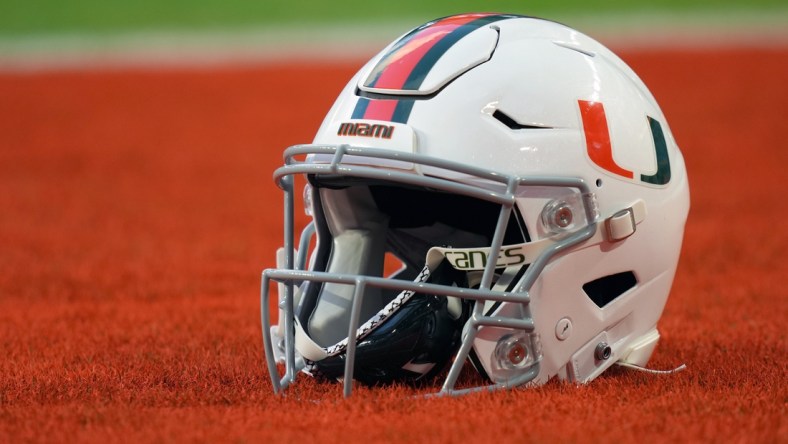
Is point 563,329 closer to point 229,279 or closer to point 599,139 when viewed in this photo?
point 599,139

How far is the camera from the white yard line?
14.7 meters

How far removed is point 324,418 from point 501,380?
1.76ft

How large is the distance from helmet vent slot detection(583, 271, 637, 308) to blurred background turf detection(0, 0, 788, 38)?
14.2 metres

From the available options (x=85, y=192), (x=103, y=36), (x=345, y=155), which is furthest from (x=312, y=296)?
(x=103, y=36)

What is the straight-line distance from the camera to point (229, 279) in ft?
17.4

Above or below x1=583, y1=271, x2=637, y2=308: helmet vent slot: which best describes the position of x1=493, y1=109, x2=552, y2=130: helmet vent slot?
above

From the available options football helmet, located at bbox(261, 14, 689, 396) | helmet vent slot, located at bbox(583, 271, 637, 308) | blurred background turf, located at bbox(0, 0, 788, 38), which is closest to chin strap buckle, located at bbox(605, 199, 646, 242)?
football helmet, located at bbox(261, 14, 689, 396)

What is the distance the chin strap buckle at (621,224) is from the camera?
9.30 feet

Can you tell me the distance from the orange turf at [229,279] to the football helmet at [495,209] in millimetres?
128

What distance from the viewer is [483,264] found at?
2.79 m

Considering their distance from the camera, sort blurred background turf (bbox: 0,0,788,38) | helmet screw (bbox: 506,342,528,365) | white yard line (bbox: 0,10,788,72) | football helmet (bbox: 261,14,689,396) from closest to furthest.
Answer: football helmet (bbox: 261,14,689,396) < helmet screw (bbox: 506,342,528,365) < white yard line (bbox: 0,10,788,72) < blurred background turf (bbox: 0,0,788,38)

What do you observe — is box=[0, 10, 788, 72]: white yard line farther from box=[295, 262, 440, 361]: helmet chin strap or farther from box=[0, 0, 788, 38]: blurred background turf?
box=[295, 262, 440, 361]: helmet chin strap

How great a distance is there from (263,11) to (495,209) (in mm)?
15917

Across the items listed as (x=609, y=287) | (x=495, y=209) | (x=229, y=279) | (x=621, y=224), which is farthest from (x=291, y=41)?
(x=621, y=224)
